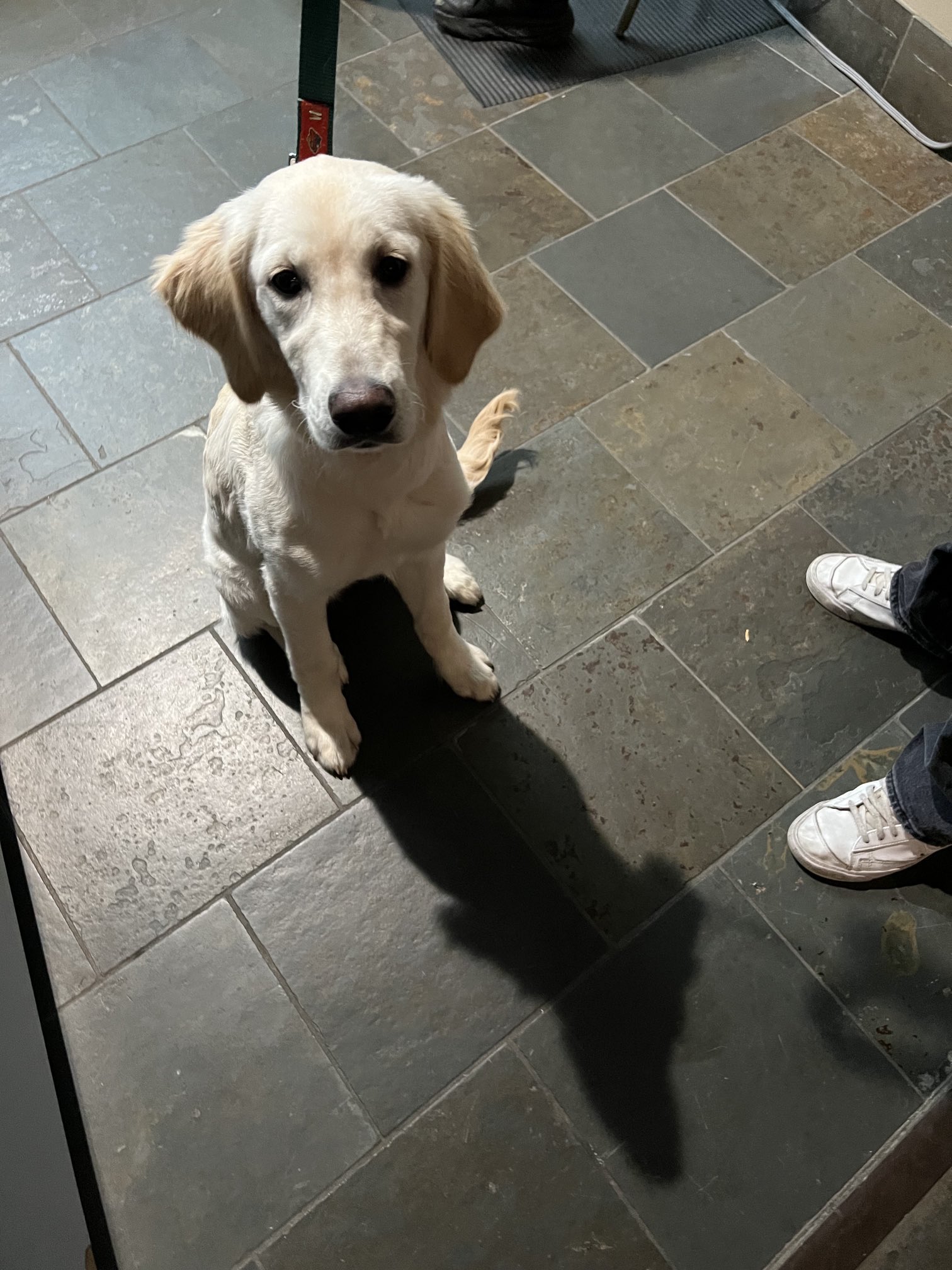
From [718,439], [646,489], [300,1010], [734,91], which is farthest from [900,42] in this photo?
[300,1010]

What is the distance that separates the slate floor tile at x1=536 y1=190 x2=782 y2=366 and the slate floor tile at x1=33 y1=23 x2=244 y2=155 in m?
1.27

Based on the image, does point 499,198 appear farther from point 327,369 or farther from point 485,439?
point 327,369

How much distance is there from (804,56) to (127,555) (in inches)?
109

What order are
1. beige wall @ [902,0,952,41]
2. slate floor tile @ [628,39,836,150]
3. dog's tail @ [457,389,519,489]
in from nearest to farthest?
dog's tail @ [457,389,519,489] → beige wall @ [902,0,952,41] → slate floor tile @ [628,39,836,150]

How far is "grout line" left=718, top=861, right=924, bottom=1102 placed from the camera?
5.16ft

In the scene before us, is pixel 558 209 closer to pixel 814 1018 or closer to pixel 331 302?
pixel 331 302

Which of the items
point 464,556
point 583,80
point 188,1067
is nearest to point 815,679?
point 464,556

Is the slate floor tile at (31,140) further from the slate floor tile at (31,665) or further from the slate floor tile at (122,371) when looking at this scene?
the slate floor tile at (31,665)

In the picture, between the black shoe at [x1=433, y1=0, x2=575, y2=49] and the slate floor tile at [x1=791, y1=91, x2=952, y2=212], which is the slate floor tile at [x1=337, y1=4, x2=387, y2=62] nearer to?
the black shoe at [x1=433, y1=0, x2=575, y2=49]

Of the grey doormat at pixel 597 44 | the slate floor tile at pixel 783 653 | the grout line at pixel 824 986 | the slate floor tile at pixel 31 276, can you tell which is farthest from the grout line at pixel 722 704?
the grey doormat at pixel 597 44

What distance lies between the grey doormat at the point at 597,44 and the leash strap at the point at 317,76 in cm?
162

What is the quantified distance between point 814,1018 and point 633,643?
0.81 m

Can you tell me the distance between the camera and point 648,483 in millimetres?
2201

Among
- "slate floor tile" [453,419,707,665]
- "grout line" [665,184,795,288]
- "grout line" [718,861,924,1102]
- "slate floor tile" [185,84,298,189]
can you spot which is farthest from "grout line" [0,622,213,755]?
"grout line" [665,184,795,288]
